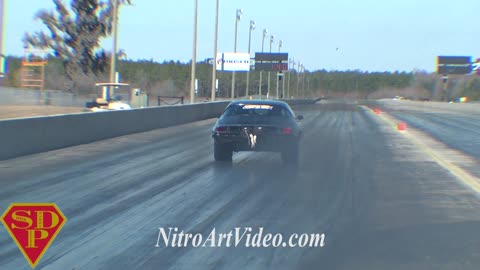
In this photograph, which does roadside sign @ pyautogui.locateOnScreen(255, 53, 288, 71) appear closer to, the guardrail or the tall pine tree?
the tall pine tree

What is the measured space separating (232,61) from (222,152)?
64.7 meters

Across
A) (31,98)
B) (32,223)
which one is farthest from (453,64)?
(32,223)

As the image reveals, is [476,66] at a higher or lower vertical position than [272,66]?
higher

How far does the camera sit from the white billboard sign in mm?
80637

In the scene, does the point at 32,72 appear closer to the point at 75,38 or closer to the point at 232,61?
the point at 75,38

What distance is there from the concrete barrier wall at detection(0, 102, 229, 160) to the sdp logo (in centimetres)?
1125

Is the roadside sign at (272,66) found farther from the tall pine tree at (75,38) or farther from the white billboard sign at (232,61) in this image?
the tall pine tree at (75,38)

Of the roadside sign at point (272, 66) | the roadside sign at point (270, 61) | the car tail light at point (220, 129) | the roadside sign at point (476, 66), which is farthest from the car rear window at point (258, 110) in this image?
the roadside sign at point (476, 66)

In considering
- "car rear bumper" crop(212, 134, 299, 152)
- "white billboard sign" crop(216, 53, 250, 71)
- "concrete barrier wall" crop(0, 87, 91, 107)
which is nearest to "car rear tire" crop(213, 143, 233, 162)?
"car rear bumper" crop(212, 134, 299, 152)

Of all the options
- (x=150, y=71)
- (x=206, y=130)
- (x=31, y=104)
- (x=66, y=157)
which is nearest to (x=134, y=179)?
(x=66, y=157)

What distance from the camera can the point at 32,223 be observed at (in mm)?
4891

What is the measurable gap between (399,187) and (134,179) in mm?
4926

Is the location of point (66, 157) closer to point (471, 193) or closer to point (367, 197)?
point (367, 197)

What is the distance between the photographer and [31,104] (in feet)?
140
